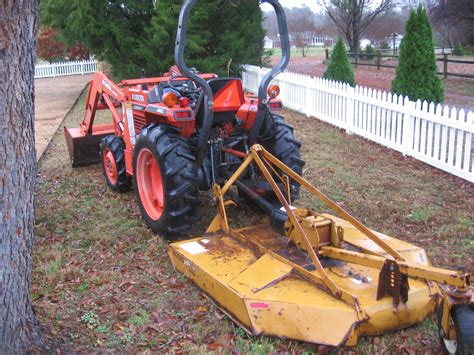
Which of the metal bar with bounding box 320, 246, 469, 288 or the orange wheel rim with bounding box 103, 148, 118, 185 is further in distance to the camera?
the orange wheel rim with bounding box 103, 148, 118, 185

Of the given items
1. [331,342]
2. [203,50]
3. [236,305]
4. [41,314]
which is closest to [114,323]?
[41,314]

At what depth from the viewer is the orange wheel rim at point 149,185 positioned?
5357mm

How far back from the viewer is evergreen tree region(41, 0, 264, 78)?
1436cm

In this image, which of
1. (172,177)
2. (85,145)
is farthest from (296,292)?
(85,145)

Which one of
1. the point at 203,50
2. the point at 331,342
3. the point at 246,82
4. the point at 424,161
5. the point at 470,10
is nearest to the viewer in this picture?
the point at 331,342

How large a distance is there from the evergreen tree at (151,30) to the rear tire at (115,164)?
8.01 m

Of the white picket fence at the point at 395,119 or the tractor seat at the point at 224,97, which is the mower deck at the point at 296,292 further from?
the white picket fence at the point at 395,119

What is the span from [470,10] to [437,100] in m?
15.6

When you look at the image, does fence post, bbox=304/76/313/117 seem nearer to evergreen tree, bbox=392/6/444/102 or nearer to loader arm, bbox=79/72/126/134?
evergreen tree, bbox=392/6/444/102

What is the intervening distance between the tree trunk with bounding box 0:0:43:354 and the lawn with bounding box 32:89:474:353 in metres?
0.35

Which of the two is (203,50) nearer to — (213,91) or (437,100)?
(437,100)

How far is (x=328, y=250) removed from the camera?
3.75 meters

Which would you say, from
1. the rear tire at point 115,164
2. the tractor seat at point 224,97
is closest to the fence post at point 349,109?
the rear tire at point 115,164

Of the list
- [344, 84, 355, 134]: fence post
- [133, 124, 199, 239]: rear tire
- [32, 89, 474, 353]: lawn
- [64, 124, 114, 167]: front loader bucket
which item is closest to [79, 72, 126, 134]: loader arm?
[64, 124, 114, 167]: front loader bucket
